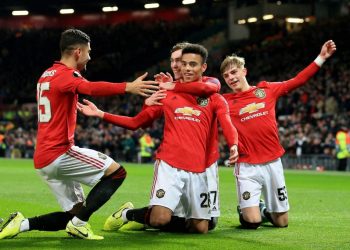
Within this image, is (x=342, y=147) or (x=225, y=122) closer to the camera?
(x=225, y=122)

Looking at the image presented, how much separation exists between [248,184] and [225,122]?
1.34 meters

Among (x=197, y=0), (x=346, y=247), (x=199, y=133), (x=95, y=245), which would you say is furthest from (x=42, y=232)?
(x=197, y=0)

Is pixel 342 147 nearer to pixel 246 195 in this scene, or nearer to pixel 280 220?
pixel 280 220

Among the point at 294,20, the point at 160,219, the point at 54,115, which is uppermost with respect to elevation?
the point at 294,20

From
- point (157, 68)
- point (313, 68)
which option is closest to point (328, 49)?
point (313, 68)

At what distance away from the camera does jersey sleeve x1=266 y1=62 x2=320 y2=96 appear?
32.2 ft

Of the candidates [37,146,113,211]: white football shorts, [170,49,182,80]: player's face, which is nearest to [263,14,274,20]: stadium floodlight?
[170,49,182,80]: player's face

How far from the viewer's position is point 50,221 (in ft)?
26.9

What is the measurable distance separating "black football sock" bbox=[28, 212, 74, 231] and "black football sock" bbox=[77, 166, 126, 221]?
1.10ft

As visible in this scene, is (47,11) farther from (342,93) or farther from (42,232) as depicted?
(42,232)

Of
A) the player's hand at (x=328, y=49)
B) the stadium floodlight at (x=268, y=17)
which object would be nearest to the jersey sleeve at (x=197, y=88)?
the player's hand at (x=328, y=49)

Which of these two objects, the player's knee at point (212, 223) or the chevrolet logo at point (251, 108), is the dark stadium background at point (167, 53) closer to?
the chevrolet logo at point (251, 108)

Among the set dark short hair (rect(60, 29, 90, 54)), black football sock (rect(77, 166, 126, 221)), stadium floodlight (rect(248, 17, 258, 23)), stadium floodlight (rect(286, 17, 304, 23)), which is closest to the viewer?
black football sock (rect(77, 166, 126, 221))

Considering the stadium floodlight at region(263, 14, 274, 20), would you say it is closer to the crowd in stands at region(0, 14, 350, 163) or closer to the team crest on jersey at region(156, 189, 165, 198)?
the crowd in stands at region(0, 14, 350, 163)
